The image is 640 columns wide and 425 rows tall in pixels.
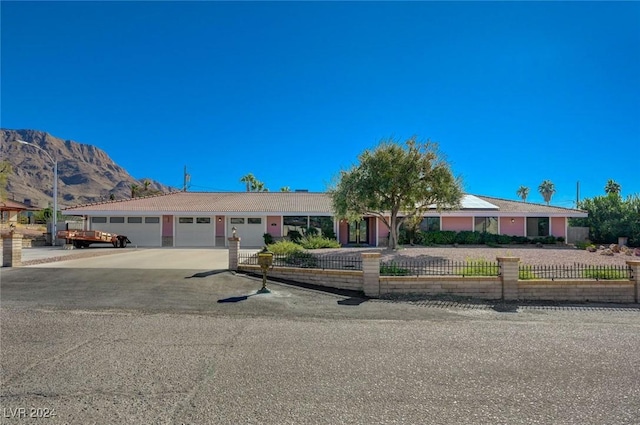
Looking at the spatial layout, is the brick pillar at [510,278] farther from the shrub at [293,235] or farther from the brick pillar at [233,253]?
the shrub at [293,235]

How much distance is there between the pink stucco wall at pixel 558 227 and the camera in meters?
25.6

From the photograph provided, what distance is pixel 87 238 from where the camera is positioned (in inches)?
920

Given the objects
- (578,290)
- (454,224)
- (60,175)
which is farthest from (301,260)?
(60,175)

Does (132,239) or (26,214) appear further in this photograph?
(26,214)

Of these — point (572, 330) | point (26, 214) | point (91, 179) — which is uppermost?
point (91, 179)

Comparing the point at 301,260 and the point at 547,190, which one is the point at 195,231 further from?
the point at 547,190

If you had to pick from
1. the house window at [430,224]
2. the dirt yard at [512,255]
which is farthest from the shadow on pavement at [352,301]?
the house window at [430,224]

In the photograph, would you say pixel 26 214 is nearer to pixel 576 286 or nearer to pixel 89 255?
pixel 89 255

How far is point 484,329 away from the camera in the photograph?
266 inches

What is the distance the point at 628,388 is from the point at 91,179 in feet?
650

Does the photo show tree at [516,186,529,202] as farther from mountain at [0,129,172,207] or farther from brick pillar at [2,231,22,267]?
mountain at [0,129,172,207]

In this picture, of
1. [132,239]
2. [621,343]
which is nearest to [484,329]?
[621,343]

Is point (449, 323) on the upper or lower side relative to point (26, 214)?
lower

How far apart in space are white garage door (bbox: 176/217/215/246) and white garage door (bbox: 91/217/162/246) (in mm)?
1428
